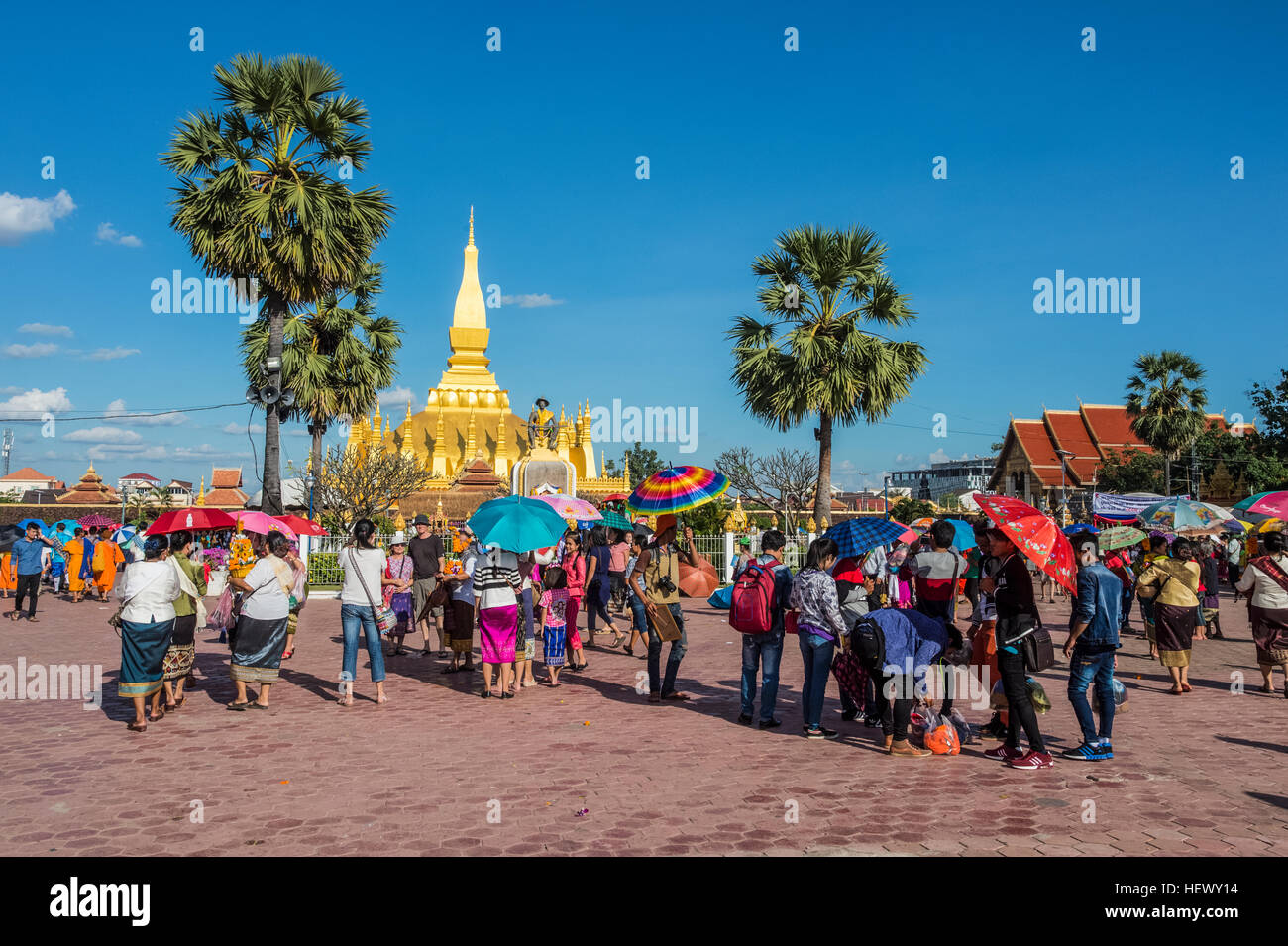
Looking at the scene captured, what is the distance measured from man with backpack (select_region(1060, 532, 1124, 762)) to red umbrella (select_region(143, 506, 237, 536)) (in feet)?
29.5

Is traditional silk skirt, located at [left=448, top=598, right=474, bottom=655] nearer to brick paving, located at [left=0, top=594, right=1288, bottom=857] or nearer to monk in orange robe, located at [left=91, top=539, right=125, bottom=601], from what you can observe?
brick paving, located at [left=0, top=594, right=1288, bottom=857]

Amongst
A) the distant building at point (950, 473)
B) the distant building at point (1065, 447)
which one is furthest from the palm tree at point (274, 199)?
the distant building at point (950, 473)

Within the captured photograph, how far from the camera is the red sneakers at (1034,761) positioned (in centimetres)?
665

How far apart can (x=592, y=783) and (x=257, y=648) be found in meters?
4.24

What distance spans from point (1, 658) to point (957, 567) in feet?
39.3

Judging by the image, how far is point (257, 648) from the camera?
29.1ft

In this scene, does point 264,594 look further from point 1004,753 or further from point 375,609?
point 1004,753

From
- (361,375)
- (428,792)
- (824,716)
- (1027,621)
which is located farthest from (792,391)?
(428,792)

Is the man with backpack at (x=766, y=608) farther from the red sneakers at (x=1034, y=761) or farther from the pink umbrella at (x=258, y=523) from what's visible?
the pink umbrella at (x=258, y=523)

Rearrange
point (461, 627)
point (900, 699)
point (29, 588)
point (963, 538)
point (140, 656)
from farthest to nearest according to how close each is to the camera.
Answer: point (29, 588) → point (461, 627) → point (963, 538) → point (140, 656) → point (900, 699)

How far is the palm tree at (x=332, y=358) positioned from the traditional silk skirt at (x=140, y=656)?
1579 centimetres

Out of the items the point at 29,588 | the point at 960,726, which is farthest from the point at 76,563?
the point at 960,726

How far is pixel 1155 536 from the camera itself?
12234 mm

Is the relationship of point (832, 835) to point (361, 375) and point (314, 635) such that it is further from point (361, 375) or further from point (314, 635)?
point (361, 375)
